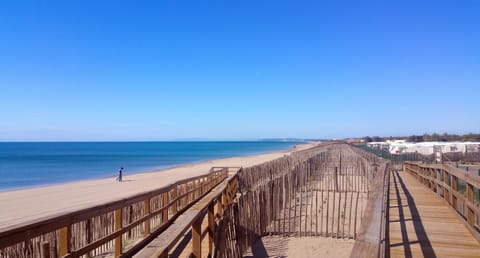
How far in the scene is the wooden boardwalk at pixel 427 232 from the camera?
15.6ft

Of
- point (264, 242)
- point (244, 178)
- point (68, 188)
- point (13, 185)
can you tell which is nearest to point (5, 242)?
point (264, 242)

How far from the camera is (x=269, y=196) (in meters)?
8.48

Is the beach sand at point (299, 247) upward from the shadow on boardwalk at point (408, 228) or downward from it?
downward

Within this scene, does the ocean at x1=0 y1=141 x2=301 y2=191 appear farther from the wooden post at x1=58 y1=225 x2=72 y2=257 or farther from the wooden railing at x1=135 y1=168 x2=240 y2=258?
the wooden railing at x1=135 y1=168 x2=240 y2=258

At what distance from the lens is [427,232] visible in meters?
5.73

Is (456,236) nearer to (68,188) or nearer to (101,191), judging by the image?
(101,191)

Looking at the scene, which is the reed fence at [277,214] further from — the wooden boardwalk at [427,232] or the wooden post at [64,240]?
the wooden post at [64,240]

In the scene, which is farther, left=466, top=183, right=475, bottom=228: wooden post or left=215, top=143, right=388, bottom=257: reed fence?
left=466, top=183, right=475, bottom=228: wooden post

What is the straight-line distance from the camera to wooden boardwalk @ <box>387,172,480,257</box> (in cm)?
477

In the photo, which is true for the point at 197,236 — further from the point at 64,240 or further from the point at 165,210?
the point at 165,210

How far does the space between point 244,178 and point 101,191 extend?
16423 mm

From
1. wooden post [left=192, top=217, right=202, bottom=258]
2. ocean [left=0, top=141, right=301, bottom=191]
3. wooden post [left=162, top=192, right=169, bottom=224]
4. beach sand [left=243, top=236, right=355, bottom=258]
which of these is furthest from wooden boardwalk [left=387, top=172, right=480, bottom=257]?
ocean [left=0, top=141, right=301, bottom=191]

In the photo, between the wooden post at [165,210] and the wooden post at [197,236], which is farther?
the wooden post at [165,210]

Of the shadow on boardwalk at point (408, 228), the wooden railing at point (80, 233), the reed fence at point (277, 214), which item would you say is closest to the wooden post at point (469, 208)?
the shadow on boardwalk at point (408, 228)
